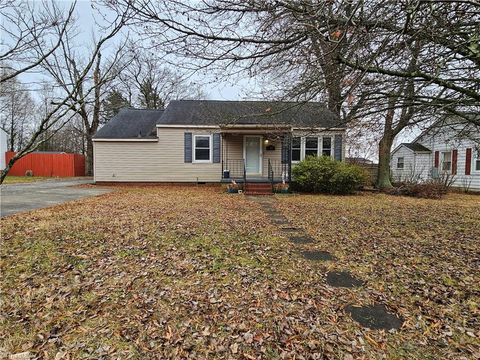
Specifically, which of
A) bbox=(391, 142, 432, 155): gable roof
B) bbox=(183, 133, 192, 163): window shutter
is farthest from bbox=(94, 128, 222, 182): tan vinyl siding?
bbox=(391, 142, 432, 155): gable roof

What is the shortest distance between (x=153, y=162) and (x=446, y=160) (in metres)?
17.9

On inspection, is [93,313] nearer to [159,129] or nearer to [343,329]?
[343,329]

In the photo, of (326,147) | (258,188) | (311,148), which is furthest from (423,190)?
(258,188)

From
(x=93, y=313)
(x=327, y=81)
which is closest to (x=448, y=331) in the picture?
(x=93, y=313)

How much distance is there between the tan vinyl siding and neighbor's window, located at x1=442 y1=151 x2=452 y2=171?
46.8 feet

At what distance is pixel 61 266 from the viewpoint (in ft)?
11.4

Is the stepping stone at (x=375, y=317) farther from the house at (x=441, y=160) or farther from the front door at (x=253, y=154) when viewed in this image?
the house at (x=441, y=160)

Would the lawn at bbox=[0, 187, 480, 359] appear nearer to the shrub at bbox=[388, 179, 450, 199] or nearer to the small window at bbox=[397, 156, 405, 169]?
the shrub at bbox=[388, 179, 450, 199]

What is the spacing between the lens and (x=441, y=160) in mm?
17422

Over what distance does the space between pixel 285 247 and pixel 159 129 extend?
11451mm

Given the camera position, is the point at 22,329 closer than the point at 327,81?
Yes

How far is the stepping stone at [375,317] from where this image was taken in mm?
2346

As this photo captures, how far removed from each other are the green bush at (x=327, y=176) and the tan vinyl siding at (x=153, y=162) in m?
4.65

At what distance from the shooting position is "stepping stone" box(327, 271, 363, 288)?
122 inches
